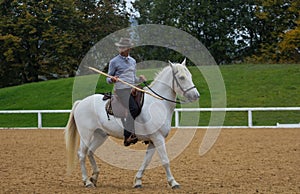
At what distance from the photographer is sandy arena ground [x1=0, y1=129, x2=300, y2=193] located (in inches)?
326

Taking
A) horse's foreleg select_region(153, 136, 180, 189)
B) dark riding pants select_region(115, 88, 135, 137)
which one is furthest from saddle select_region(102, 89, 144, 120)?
horse's foreleg select_region(153, 136, 180, 189)

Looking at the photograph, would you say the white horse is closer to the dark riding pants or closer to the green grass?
the dark riding pants

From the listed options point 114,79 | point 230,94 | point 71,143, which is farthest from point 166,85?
point 230,94

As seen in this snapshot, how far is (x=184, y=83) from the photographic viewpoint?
324 inches

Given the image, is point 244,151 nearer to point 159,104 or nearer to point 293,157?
point 293,157

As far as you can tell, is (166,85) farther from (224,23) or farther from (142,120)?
(224,23)

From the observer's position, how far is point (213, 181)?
8.88 m

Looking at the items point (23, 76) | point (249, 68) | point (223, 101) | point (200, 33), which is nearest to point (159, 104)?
point (223, 101)

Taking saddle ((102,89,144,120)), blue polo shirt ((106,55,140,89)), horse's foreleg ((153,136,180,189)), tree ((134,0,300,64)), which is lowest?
horse's foreleg ((153,136,180,189))

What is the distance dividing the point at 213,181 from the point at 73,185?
2308mm

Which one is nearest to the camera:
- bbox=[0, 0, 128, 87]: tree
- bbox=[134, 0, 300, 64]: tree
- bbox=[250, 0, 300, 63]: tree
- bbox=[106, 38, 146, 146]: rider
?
bbox=[106, 38, 146, 146]: rider

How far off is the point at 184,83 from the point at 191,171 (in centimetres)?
266

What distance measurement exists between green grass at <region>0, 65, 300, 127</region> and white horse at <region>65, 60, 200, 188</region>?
15291mm

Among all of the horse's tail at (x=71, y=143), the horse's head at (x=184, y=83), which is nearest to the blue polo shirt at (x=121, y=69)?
the horse's head at (x=184, y=83)
